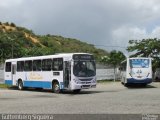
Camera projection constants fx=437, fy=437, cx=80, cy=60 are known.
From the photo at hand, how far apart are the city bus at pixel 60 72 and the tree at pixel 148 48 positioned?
20828mm

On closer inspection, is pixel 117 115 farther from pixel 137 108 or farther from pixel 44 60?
pixel 44 60

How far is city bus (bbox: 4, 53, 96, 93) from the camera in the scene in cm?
2961

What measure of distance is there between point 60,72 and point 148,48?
81.3 ft

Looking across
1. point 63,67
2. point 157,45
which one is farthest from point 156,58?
point 63,67

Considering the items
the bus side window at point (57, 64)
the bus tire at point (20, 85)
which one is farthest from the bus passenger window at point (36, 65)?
the bus tire at point (20, 85)

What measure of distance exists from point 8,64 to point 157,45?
20.8 meters

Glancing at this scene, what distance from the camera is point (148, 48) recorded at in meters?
53.3

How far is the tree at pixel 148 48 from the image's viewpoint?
172 feet

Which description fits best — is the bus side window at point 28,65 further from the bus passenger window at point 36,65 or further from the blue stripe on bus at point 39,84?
the blue stripe on bus at point 39,84

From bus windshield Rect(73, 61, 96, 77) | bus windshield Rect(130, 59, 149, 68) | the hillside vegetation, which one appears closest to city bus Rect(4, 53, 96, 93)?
bus windshield Rect(73, 61, 96, 77)

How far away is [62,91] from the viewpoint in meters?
33.1

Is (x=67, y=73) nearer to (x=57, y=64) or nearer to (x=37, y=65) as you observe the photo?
(x=57, y=64)

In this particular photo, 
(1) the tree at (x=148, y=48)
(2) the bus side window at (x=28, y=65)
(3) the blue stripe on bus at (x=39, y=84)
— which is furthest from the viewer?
(1) the tree at (x=148, y=48)

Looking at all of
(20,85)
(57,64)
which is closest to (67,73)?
(57,64)
